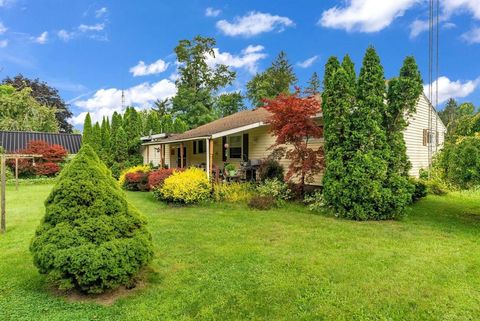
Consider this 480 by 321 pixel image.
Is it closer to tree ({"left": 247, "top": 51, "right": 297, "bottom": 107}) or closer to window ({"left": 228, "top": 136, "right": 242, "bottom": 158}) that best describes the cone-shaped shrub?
window ({"left": 228, "top": 136, "right": 242, "bottom": 158})

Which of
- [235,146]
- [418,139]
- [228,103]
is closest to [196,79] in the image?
[228,103]

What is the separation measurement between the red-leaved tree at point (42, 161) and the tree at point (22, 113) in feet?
42.1

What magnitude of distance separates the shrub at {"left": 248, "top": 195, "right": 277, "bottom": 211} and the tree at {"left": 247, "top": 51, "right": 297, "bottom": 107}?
83.3 ft

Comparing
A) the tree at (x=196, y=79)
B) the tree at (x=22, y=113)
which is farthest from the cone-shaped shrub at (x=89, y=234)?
the tree at (x=22, y=113)

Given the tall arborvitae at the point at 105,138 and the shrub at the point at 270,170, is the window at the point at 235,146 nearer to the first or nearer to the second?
the shrub at the point at 270,170

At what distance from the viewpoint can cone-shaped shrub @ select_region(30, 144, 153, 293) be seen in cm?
359

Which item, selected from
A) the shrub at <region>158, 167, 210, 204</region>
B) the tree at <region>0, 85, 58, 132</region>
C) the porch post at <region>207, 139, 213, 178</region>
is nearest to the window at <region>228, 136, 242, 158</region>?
the porch post at <region>207, 139, 213, 178</region>

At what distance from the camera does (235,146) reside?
49.8ft

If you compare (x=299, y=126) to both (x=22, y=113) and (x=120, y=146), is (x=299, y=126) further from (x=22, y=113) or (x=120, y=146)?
(x=22, y=113)

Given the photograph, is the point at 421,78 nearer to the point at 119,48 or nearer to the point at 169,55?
the point at 119,48

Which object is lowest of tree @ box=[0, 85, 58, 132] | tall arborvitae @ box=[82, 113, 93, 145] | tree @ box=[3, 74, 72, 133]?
tall arborvitae @ box=[82, 113, 93, 145]

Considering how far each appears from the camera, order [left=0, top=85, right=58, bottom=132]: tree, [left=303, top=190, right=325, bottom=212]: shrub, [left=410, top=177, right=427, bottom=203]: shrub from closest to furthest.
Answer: [left=303, top=190, right=325, bottom=212]: shrub < [left=410, top=177, right=427, bottom=203]: shrub < [left=0, top=85, right=58, bottom=132]: tree

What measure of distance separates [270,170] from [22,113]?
103 ft

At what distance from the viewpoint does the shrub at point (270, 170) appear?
40.5 ft
